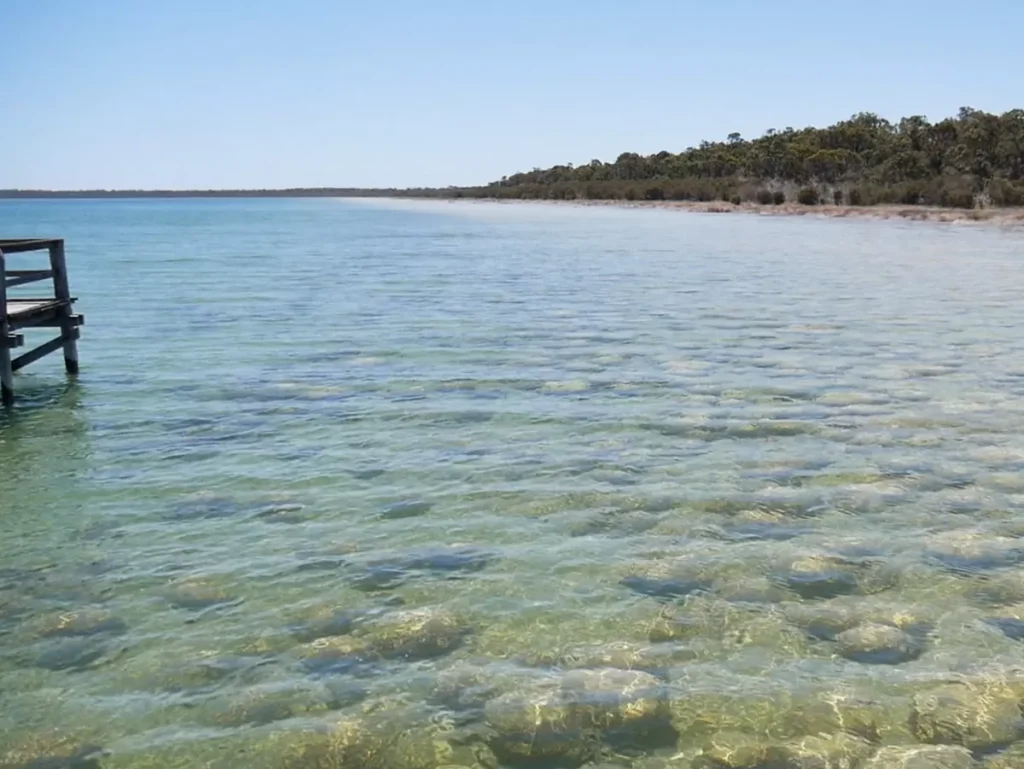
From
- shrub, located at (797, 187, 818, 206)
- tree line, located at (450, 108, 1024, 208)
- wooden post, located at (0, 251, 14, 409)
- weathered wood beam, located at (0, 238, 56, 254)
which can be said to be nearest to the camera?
wooden post, located at (0, 251, 14, 409)

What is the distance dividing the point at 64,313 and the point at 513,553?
1289 cm

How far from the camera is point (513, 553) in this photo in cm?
904

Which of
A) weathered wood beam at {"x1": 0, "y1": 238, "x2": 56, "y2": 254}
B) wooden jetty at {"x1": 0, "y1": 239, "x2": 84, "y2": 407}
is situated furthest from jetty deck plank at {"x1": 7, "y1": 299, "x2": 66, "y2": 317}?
weathered wood beam at {"x1": 0, "y1": 238, "x2": 56, "y2": 254}

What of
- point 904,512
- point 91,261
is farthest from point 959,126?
point 904,512

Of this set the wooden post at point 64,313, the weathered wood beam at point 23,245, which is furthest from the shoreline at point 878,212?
the weathered wood beam at point 23,245

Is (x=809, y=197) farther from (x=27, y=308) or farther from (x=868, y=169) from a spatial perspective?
(x=27, y=308)

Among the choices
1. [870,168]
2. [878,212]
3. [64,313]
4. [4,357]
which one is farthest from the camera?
[870,168]

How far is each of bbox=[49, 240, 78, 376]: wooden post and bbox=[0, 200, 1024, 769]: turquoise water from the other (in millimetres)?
442

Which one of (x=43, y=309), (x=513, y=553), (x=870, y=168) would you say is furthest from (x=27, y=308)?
(x=870, y=168)

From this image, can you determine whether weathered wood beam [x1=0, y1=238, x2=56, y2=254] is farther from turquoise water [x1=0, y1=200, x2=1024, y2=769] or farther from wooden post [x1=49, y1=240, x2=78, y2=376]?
turquoise water [x1=0, y1=200, x2=1024, y2=769]

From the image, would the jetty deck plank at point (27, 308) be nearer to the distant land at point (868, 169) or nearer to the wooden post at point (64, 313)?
the wooden post at point (64, 313)

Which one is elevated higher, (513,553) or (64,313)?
(64,313)

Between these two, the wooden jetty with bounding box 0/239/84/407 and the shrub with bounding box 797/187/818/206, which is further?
the shrub with bounding box 797/187/818/206

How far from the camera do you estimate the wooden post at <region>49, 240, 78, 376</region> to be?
18.2 meters
